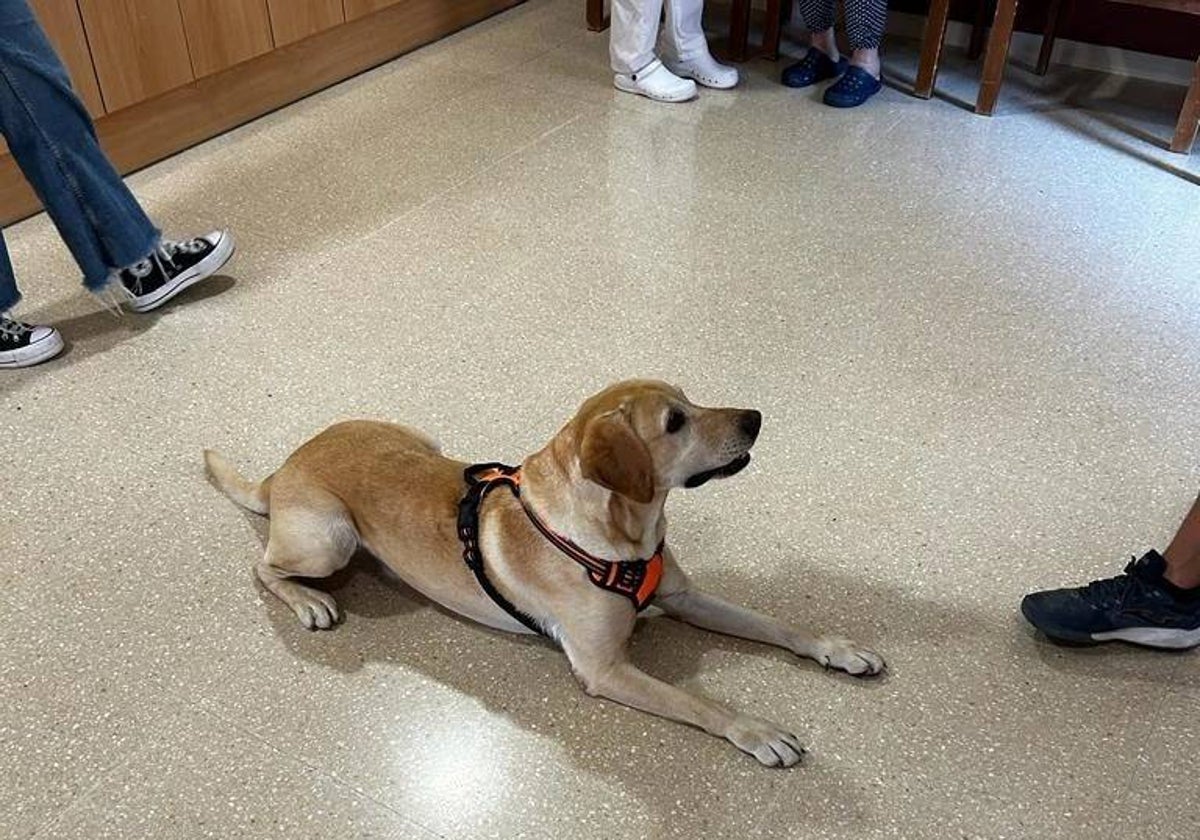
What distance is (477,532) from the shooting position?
1.61m

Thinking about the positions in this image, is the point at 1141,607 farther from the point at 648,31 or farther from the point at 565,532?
the point at 648,31

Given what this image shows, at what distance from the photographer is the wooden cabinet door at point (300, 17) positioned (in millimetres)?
3459

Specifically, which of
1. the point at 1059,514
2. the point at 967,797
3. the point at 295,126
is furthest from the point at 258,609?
the point at 295,126

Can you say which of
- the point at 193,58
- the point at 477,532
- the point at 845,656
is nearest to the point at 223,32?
the point at 193,58

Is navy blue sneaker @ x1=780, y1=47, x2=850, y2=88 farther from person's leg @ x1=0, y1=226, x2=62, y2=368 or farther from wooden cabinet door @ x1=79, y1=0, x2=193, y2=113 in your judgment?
person's leg @ x1=0, y1=226, x2=62, y2=368

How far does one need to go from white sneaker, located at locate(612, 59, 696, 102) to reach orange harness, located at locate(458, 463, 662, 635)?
7.59 ft

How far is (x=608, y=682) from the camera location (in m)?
1.59

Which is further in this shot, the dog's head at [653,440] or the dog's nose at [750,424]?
the dog's nose at [750,424]

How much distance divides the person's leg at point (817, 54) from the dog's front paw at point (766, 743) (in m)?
2.76

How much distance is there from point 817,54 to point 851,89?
28 centimetres

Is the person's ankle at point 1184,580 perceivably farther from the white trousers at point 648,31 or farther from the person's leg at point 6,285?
the white trousers at point 648,31

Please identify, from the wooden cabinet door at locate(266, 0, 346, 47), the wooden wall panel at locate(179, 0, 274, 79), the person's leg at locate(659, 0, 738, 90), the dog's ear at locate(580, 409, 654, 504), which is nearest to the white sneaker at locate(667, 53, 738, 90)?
the person's leg at locate(659, 0, 738, 90)

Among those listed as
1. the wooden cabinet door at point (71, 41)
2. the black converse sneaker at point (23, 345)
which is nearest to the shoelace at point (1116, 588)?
the black converse sneaker at point (23, 345)

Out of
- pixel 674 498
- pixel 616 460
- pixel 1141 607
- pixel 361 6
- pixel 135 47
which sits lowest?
pixel 674 498
